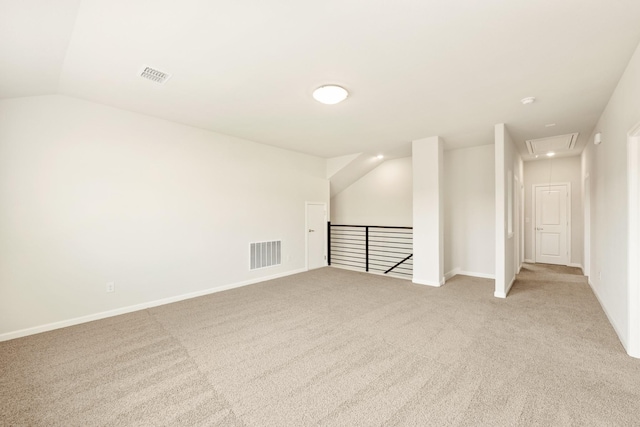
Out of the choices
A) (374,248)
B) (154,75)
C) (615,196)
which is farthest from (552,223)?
(154,75)

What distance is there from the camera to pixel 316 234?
254 inches

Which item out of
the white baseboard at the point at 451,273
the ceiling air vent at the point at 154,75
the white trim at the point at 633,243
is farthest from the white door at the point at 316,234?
the white trim at the point at 633,243

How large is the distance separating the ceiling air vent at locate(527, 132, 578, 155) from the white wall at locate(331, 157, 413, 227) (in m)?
2.39

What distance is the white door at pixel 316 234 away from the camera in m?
6.27

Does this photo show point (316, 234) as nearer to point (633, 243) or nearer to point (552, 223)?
point (633, 243)

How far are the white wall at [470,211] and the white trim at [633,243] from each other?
2930 mm

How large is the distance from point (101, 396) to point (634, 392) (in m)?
3.76

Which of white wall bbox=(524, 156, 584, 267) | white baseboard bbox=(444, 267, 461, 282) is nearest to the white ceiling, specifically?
white baseboard bbox=(444, 267, 461, 282)

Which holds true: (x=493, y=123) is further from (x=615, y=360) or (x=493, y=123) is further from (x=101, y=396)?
(x=101, y=396)

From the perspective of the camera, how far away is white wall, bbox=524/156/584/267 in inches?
259

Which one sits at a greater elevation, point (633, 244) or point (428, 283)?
point (633, 244)

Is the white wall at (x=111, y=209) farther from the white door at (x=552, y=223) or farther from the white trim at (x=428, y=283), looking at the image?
the white door at (x=552, y=223)

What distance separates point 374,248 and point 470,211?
265cm

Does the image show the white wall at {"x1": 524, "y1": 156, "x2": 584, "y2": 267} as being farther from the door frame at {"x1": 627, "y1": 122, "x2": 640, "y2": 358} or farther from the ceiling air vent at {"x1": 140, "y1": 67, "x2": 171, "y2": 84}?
the ceiling air vent at {"x1": 140, "y1": 67, "x2": 171, "y2": 84}
